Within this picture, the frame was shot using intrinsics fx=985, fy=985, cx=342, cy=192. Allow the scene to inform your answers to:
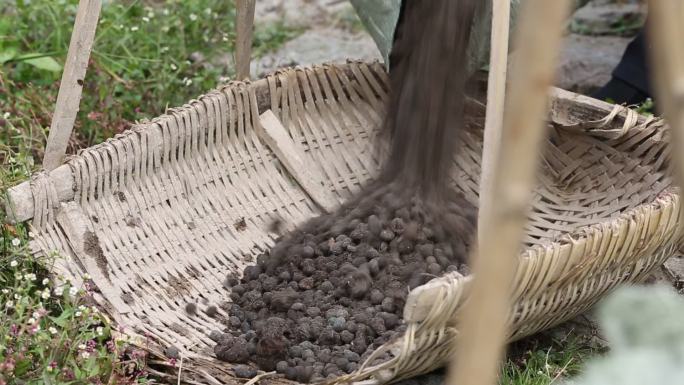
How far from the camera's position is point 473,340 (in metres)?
0.85

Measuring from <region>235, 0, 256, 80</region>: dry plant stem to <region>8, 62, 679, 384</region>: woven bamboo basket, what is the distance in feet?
0.25

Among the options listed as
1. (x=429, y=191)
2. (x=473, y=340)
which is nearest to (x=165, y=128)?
(x=429, y=191)

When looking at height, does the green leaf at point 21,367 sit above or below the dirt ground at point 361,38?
below

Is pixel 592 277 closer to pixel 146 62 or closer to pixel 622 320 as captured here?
pixel 622 320

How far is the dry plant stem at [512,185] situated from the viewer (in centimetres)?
81

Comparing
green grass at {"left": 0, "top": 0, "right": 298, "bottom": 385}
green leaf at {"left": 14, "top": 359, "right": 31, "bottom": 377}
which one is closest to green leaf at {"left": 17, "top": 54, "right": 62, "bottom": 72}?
green grass at {"left": 0, "top": 0, "right": 298, "bottom": 385}

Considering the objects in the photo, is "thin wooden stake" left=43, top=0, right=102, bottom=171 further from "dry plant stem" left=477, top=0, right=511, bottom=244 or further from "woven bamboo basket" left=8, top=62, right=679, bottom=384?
"dry plant stem" left=477, top=0, right=511, bottom=244

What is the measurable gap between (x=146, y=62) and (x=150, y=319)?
3.30 ft

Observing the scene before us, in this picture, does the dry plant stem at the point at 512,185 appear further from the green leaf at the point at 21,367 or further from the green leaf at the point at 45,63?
the green leaf at the point at 45,63

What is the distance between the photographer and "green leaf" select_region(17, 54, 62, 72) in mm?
2346

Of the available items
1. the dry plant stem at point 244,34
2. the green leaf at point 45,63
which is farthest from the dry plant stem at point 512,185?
the green leaf at point 45,63

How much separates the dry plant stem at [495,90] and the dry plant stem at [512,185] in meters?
0.59

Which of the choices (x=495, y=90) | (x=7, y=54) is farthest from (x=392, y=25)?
(x=7, y=54)

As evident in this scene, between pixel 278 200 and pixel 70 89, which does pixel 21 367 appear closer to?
pixel 70 89
